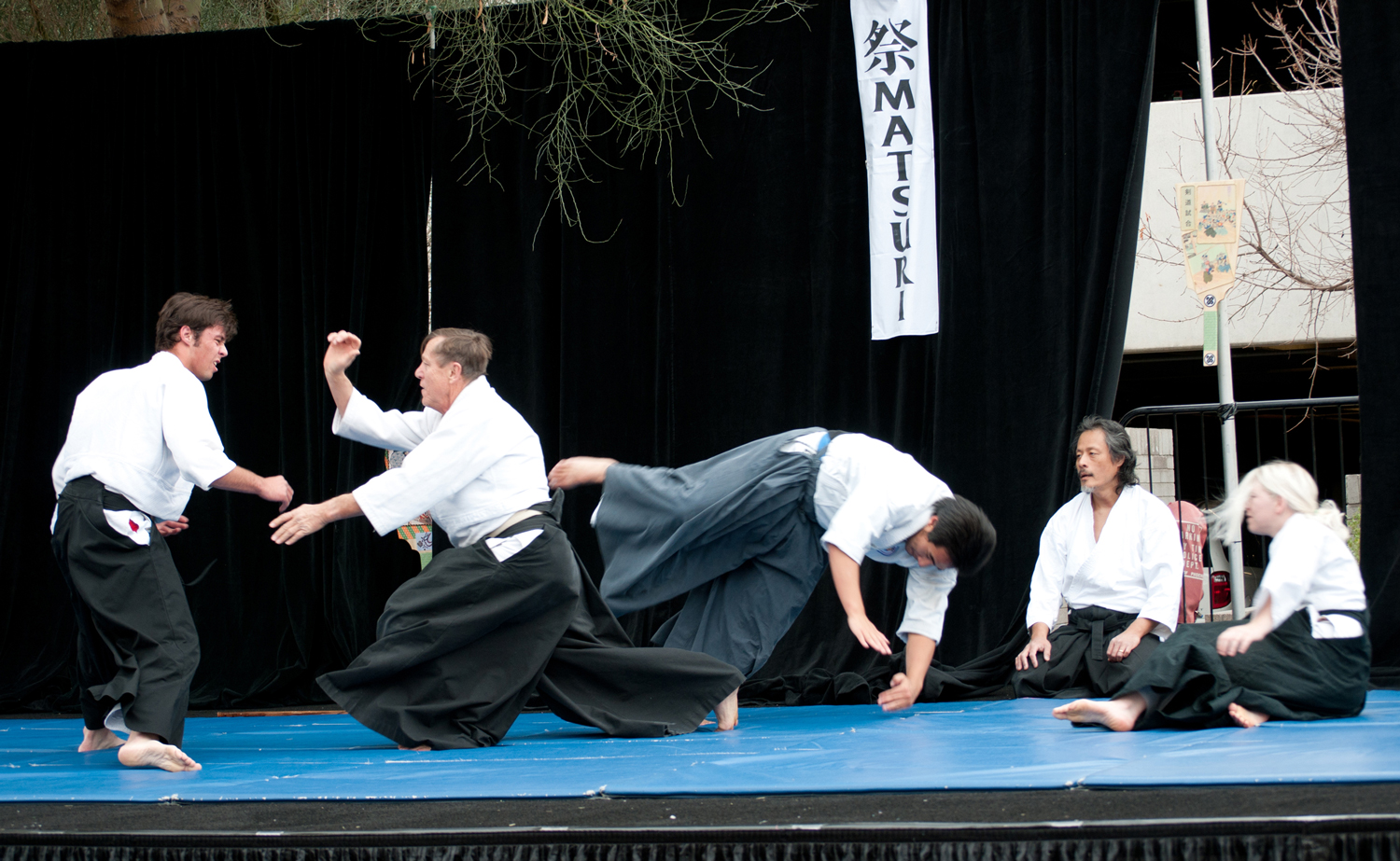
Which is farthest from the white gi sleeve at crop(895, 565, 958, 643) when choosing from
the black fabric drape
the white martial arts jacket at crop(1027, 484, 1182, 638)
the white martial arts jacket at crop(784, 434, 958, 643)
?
the black fabric drape

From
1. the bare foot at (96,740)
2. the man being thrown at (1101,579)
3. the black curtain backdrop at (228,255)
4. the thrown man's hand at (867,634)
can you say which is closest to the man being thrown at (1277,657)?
the thrown man's hand at (867,634)

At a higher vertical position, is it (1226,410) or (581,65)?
(581,65)

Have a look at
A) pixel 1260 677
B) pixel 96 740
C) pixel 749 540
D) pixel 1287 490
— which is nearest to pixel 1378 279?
pixel 1287 490

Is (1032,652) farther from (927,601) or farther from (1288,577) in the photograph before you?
(1288,577)

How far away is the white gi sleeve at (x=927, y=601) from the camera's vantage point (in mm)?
3305

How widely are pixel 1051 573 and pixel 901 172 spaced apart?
1.68m

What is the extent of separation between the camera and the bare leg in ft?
8.87

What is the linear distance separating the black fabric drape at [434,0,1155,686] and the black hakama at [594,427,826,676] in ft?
3.74

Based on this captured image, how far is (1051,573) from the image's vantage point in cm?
401

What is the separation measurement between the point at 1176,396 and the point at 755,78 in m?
7.59

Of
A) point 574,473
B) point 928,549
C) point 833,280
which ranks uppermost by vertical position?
point 833,280

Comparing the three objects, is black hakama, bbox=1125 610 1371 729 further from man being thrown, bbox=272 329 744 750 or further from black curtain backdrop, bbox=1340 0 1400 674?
black curtain backdrop, bbox=1340 0 1400 674

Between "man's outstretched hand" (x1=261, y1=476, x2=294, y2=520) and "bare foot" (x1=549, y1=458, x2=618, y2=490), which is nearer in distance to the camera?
Result: "man's outstretched hand" (x1=261, y1=476, x2=294, y2=520)

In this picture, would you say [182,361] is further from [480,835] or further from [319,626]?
[319,626]
